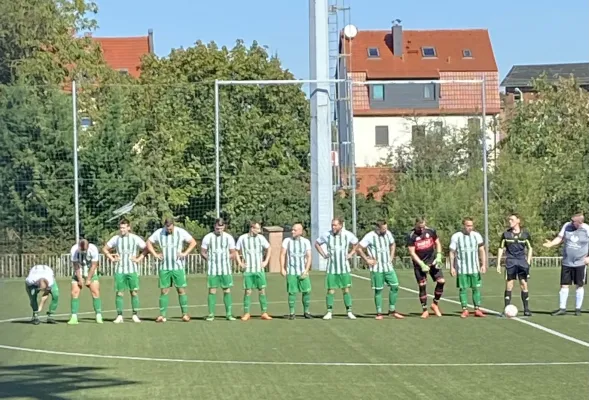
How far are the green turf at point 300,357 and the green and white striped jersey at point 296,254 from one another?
988 mm

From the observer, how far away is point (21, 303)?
2397 centimetres

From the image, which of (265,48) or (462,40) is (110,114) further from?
(462,40)

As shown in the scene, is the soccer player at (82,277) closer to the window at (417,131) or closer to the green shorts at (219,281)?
the green shorts at (219,281)

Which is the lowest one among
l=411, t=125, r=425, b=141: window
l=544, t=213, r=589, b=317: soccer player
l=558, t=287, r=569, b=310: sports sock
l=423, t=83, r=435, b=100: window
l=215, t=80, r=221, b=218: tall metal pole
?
l=558, t=287, r=569, b=310: sports sock

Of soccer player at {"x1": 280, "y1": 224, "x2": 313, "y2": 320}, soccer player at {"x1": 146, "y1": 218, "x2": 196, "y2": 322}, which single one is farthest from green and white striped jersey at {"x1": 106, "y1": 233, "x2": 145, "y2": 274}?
soccer player at {"x1": 280, "y1": 224, "x2": 313, "y2": 320}

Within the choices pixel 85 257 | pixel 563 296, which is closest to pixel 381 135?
pixel 563 296

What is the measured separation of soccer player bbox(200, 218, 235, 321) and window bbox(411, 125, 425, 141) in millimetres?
32280

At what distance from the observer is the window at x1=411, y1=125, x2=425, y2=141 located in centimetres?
5178

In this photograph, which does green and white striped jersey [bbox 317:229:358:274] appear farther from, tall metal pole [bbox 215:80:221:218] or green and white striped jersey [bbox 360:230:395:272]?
tall metal pole [bbox 215:80:221:218]

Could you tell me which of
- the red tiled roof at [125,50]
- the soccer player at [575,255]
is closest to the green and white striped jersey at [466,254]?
the soccer player at [575,255]

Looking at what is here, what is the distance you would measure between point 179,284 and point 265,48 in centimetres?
3570

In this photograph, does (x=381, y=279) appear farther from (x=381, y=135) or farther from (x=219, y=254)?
(x=381, y=135)

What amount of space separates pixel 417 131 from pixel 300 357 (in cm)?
4017

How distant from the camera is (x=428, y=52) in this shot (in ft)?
253
